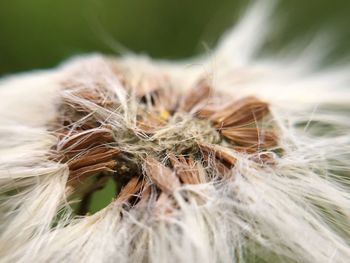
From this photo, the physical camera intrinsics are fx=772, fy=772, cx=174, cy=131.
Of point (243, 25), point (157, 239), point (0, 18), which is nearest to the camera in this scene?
point (157, 239)

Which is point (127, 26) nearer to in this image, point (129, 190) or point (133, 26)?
point (133, 26)

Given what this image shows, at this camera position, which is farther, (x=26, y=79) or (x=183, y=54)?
(x=183, y=54)

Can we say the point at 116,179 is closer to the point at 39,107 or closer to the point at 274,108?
the point at 39,107

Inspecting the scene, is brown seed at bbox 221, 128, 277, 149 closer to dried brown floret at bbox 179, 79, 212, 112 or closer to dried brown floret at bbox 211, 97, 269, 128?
dried brown floret at bbox 211, 97, 269, 128

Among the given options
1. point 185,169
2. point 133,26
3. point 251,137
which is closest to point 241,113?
point 251,137

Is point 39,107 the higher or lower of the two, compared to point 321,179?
higher

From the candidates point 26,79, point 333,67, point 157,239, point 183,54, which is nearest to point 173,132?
point 157,239
